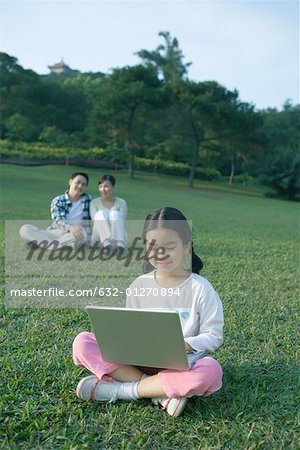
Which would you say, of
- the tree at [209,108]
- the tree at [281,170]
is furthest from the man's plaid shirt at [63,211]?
the tree at [281,170]

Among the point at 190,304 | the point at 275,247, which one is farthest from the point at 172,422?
the point at 275,247

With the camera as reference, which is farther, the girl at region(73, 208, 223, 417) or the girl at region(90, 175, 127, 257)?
the girl at region(90, 175, 127, 257)

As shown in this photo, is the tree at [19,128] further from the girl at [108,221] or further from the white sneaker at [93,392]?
the white sneaker at [93,392]

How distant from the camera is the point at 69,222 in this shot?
560cm

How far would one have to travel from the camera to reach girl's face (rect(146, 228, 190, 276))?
2268 millimetres

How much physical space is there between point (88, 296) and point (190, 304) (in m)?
1.73

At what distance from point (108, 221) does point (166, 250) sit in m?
3.27

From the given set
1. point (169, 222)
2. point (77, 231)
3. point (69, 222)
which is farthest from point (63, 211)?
point (169, 222)

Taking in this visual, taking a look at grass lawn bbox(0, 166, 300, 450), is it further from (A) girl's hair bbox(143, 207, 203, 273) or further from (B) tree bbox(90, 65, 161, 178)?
(B) tree bbox(90, 65, 161, 178)

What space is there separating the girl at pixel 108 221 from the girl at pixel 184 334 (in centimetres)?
301

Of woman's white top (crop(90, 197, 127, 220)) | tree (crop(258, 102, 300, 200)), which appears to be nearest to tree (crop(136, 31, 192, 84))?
tree (crop(258, 102, 300, 200))

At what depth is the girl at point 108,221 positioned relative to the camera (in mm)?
5504

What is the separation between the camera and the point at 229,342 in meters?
2.85

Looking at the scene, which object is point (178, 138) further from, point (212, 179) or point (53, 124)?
point (53, 124)
